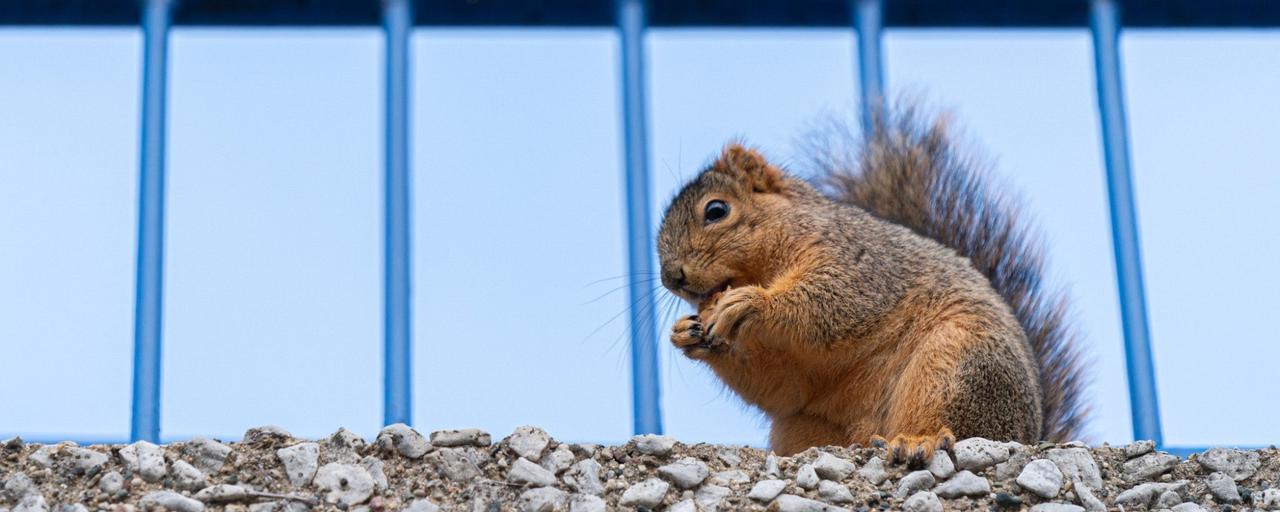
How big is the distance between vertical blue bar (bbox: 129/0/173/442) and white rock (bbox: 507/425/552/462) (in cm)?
142

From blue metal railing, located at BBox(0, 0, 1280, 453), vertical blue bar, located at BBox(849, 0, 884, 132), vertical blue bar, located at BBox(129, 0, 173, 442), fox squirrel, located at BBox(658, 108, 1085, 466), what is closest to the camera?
fox squirrel, located at BBox(658, 108, 1085, 466)

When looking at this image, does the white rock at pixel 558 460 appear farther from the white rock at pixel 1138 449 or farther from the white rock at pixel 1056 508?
the white rock at pixel 1138 449

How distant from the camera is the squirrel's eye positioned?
304cm

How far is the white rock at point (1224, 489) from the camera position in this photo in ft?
8.07

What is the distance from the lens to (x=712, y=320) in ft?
9.09

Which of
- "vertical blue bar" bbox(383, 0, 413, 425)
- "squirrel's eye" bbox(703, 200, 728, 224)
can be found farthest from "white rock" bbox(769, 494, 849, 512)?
"vertical blue bar" bbox(383, 0, 413, 425)

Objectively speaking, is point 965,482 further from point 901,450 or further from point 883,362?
point 883,362

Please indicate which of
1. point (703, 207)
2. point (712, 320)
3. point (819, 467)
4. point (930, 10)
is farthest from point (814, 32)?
point (819, 467)

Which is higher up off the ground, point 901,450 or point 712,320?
point 712,320

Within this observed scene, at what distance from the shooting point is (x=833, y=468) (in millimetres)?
2465

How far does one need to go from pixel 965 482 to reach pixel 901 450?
0.37 ft

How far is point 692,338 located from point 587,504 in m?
0.57

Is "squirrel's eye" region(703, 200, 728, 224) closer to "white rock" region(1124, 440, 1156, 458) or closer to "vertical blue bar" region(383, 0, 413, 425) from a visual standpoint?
"white rock" region(1124, 440, 1156, 458)

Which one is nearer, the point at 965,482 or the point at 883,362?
the point at 965,482
